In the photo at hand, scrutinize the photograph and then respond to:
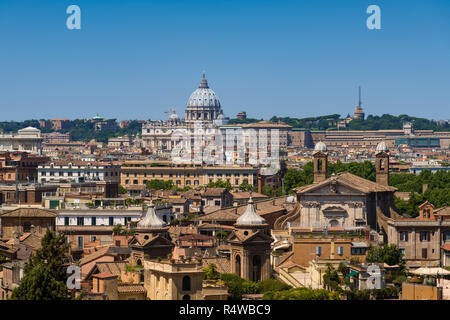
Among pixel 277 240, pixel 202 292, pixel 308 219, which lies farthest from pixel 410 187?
pixel 202 292

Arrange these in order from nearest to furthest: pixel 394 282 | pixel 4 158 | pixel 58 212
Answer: pixel 394 282
pixel 58 212
pixel 4 158

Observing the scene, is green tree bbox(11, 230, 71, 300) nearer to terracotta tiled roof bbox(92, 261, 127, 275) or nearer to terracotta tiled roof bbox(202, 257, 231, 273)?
terracotta tiled roof bbox(92, 261, 127, 275)

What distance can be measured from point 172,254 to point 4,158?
75.3 meters

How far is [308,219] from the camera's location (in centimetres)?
5897

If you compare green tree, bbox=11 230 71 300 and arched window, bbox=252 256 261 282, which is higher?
green tree, bbox=11 230 71 300

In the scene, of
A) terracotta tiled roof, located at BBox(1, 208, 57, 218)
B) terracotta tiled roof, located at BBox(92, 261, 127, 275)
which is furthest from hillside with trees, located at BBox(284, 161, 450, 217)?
terracotta tiled roof, located at BBox(92, 261, 127, 275)

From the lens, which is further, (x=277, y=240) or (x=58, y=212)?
(x=58, y=212)

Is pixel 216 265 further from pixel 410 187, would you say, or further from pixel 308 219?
pixel 410 187

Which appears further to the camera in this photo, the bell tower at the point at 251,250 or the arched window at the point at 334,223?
the arched window at the point at 334,223

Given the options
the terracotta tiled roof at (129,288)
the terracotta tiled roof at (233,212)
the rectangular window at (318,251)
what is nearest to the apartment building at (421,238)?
the rectangular window at (318,251)

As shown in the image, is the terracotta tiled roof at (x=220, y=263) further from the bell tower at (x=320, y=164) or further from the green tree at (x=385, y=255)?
the bell tower at (x=320, y=164)

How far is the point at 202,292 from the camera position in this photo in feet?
115

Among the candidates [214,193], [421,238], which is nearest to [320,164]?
[421,238]
